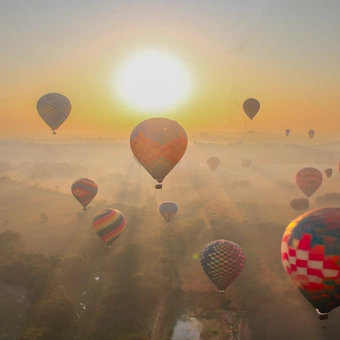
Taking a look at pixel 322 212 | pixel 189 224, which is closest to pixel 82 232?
pixel 189 224

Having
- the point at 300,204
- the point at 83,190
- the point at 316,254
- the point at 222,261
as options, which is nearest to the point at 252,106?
the point at 300,204

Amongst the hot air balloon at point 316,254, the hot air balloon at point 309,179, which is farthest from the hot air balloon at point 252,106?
the hot air balloon at point 316,254

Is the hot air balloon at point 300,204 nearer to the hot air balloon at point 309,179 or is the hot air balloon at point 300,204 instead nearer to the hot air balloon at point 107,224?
the hot air balloon at point 309,179

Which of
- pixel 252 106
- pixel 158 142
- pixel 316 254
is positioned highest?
pixel 252 106

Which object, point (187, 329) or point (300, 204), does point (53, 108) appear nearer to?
point (187, 329)

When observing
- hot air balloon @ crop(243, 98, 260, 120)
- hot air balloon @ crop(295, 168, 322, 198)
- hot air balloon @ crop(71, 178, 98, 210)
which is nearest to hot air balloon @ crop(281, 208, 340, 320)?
hot air balloon @ crop(71, 178, 98, 210)
